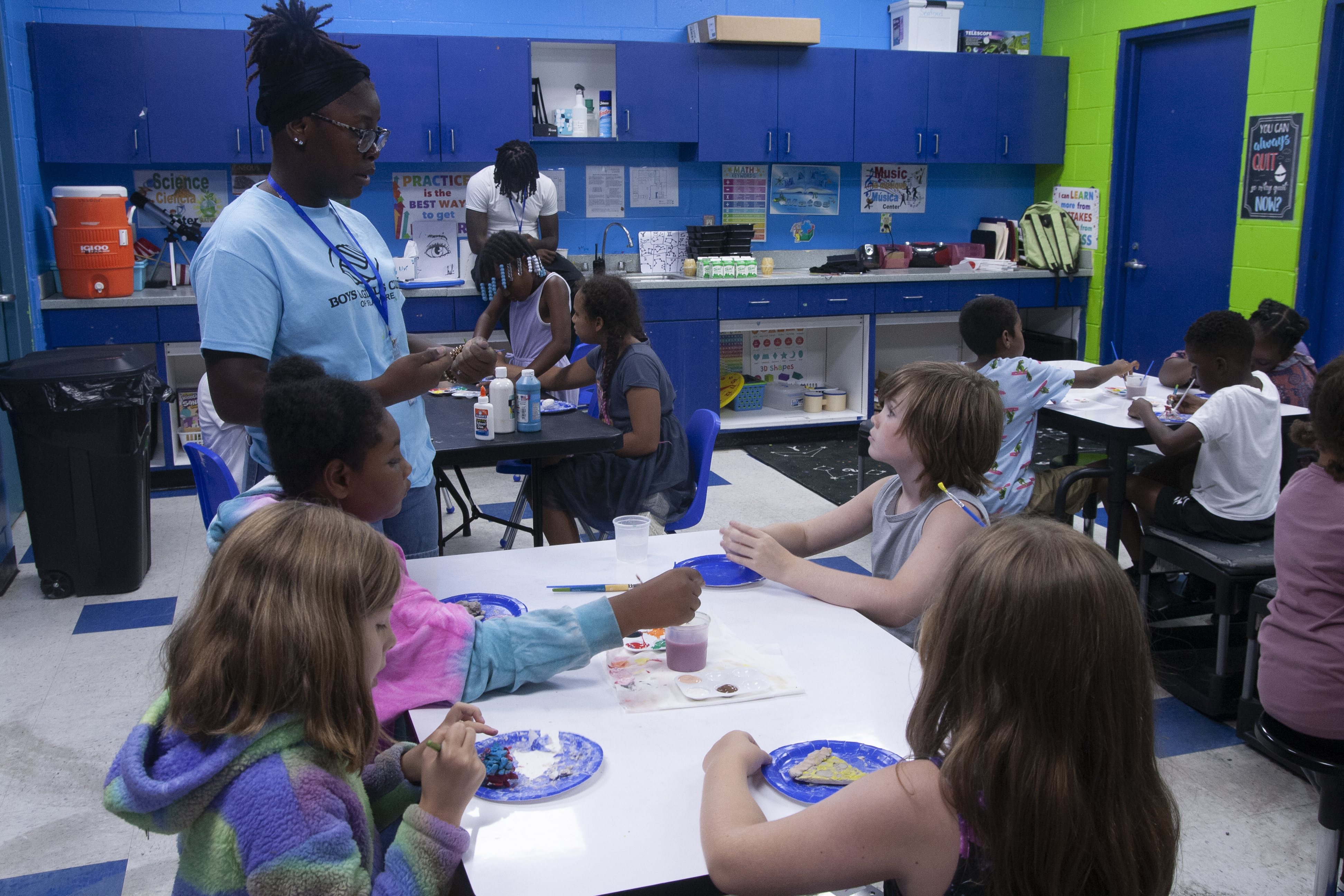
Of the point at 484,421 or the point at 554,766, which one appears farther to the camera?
the point at 484,421

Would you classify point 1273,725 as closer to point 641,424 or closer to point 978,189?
point 641,424

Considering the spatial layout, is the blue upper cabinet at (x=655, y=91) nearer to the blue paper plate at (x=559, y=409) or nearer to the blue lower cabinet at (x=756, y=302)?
the blue lower cabinet at (x=756, y=302)

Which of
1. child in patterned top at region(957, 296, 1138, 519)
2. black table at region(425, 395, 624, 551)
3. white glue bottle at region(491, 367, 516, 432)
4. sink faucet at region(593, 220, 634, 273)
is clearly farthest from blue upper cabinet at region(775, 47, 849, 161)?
white glue bottle at region(491, 367, 516, 432)

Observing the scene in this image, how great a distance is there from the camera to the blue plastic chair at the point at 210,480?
93.0 inches

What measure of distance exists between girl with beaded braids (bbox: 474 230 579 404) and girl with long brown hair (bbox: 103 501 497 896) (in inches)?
118

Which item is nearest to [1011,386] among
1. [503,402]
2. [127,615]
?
[503,402]

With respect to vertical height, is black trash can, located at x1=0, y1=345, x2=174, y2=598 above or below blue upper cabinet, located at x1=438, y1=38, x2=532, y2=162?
below

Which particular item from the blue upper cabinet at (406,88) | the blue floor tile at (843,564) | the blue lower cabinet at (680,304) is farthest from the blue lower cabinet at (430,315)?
the blue floor tile at (843,564)

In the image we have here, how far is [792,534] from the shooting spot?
2.02 metres

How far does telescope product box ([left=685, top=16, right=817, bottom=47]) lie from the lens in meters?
5.50

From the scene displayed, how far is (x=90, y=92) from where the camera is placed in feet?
15.8

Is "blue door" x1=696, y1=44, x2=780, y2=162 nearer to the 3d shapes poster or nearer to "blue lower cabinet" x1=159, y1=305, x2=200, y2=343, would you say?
the 3d shapes poster

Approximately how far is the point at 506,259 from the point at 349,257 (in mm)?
2271

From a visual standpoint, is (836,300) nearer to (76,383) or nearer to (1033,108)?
(1033,108)
